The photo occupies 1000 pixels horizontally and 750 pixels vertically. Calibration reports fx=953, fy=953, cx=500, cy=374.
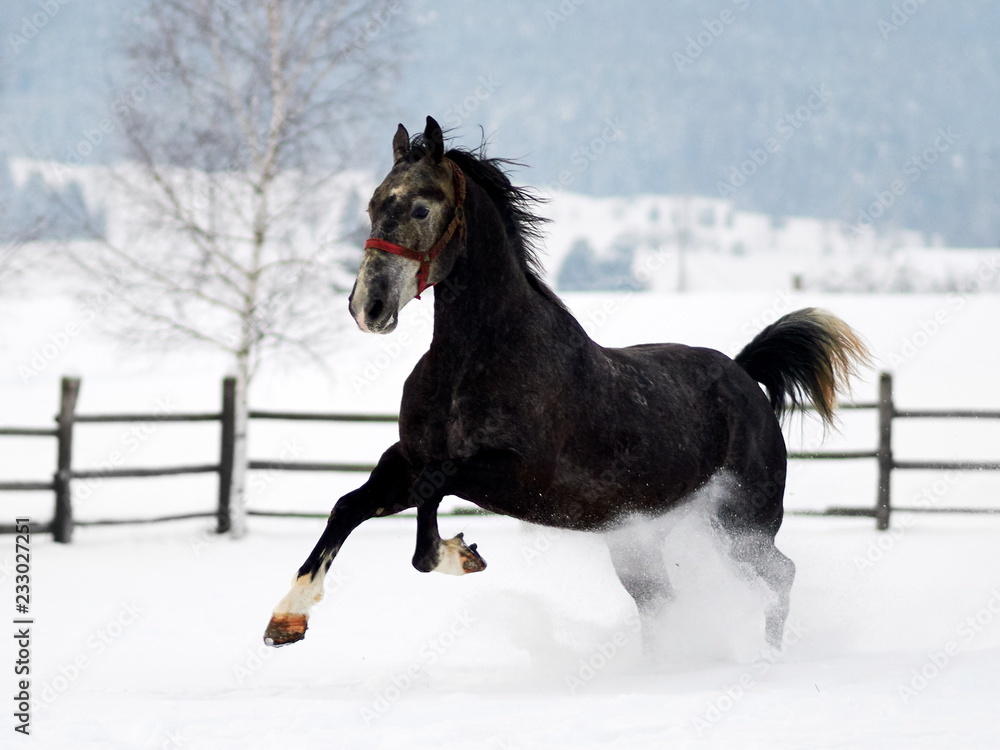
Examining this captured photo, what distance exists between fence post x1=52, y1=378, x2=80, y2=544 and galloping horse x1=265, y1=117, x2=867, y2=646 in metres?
5.57

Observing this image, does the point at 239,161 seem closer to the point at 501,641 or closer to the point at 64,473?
the point at 64,473

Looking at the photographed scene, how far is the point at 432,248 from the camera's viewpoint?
10.5 ft

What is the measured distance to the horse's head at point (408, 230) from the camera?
297 cm

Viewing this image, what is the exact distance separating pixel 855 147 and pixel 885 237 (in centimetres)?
8966

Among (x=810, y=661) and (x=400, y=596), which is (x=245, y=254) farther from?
(x=810, y=661)

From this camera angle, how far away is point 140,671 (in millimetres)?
4723

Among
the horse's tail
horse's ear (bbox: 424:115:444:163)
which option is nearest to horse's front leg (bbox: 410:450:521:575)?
horse's ear (bbox: 424:115:444:163)

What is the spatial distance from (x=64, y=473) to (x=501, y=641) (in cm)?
457

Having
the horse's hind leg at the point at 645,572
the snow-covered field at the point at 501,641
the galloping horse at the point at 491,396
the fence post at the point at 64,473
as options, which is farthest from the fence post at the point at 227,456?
the galloping horse at the point at 491,396

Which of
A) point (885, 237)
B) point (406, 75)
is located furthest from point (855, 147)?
point (406, 75)

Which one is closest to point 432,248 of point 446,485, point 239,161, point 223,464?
point 446,485

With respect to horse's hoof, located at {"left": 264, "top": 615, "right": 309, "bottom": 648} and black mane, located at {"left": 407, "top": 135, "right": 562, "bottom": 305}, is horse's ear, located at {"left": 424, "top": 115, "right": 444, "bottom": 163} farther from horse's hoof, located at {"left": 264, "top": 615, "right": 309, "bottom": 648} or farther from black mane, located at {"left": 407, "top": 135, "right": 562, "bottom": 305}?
horse's hoof, located at {"left": 264, "top": 615, "right": 309, "bottom": 648}

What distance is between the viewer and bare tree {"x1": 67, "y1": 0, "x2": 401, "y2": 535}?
8383 mm

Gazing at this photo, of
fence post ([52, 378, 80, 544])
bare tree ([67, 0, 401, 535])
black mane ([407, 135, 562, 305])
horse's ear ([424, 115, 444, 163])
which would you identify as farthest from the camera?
bare tree ([67, 0, 401, 535])
